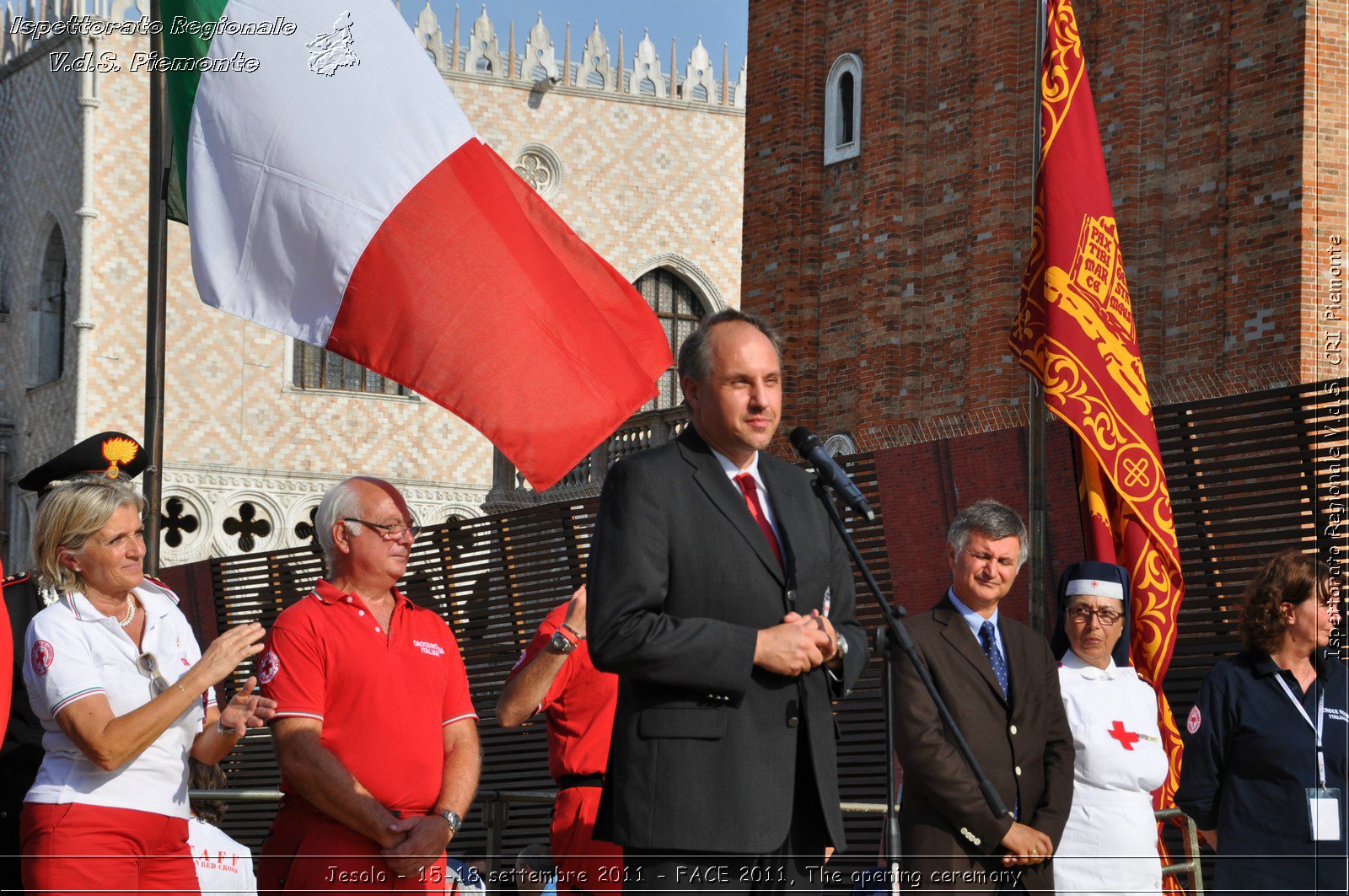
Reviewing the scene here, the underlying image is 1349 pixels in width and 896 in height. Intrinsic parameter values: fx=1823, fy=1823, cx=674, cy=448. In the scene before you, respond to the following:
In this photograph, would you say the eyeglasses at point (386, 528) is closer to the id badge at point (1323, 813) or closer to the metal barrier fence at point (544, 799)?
the metal barrier fence at point (544, 799)

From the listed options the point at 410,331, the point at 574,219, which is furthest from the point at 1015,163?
the point at 574,219

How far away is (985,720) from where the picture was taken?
230 inches

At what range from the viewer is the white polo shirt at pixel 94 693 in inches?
198

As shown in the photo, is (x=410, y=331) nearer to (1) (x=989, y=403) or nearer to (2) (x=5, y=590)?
(2) (x=5, y=590)

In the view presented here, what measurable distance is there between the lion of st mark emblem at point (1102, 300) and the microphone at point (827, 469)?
4.44m

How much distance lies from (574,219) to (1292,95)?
85.1 feet

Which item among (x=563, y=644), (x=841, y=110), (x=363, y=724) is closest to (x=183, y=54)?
(x=563, y=644)

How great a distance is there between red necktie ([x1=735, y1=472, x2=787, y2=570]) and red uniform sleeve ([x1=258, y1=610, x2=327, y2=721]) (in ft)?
4.97

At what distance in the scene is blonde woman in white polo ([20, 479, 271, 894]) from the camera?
4.99 m

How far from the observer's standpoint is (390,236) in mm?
6613

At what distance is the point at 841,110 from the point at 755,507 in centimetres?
1758

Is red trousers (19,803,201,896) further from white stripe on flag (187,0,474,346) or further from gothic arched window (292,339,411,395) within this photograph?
gothic arched window (292,339,411,395)

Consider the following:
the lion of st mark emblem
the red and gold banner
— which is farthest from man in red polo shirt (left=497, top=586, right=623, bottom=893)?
the lion of st mark emblem

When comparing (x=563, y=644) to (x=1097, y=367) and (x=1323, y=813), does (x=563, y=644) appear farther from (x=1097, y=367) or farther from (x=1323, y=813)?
(x=1097, y=367)
